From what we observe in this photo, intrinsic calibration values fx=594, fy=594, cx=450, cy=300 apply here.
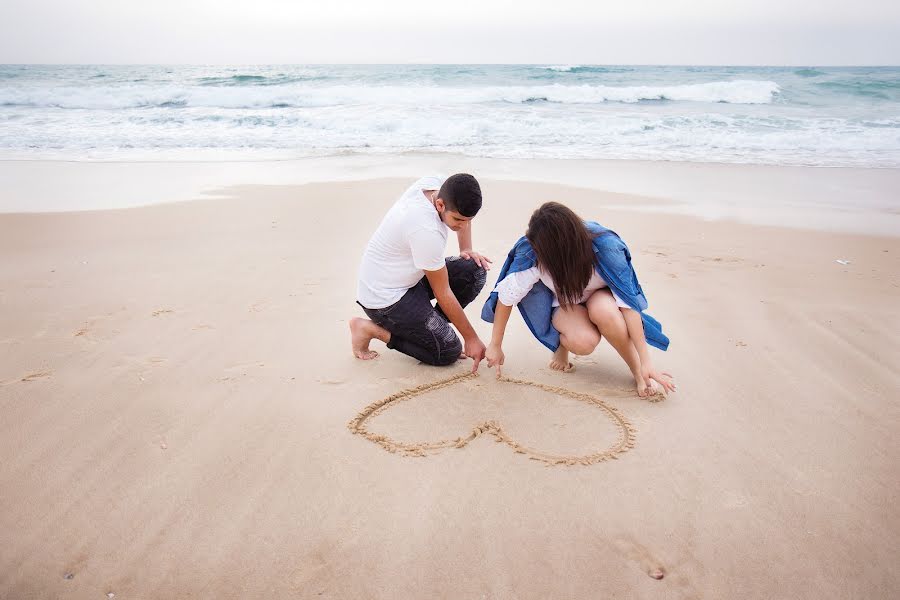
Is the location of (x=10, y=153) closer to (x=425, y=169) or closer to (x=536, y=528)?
(x=425, y=169)

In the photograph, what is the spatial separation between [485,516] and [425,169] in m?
7.52

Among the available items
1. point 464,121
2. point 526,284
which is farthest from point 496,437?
point 464,121

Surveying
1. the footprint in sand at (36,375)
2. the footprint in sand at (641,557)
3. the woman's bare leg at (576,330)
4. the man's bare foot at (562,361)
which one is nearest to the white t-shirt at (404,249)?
the woman's bare leg at (576,330)

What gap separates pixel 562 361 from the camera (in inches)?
126

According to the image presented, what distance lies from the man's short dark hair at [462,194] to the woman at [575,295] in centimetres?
30

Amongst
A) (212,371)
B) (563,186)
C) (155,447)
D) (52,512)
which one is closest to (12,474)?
(52,512)

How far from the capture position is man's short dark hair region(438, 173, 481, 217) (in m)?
2.76

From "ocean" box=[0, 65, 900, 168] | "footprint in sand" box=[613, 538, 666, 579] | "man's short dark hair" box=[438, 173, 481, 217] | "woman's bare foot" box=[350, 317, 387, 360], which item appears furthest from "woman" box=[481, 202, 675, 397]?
"ocean" box=[0, 65, 900, 168]

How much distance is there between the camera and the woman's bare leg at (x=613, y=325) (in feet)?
9.61

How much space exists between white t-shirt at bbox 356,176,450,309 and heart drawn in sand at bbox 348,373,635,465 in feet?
1.87

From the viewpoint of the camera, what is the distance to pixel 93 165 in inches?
372

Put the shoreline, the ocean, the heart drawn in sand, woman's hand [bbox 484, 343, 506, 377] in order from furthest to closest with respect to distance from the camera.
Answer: the ocean < the shoreline < woman's hand [bbox 484, 343, 506, 377] < the heart drawn in sand

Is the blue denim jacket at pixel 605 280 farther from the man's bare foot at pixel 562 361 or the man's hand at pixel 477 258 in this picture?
the man's hand at pixel 477 258

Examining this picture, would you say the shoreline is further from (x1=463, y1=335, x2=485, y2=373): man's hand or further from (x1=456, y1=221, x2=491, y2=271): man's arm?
(x1=463, y1=335, x2=485, y2=373): man's hand
